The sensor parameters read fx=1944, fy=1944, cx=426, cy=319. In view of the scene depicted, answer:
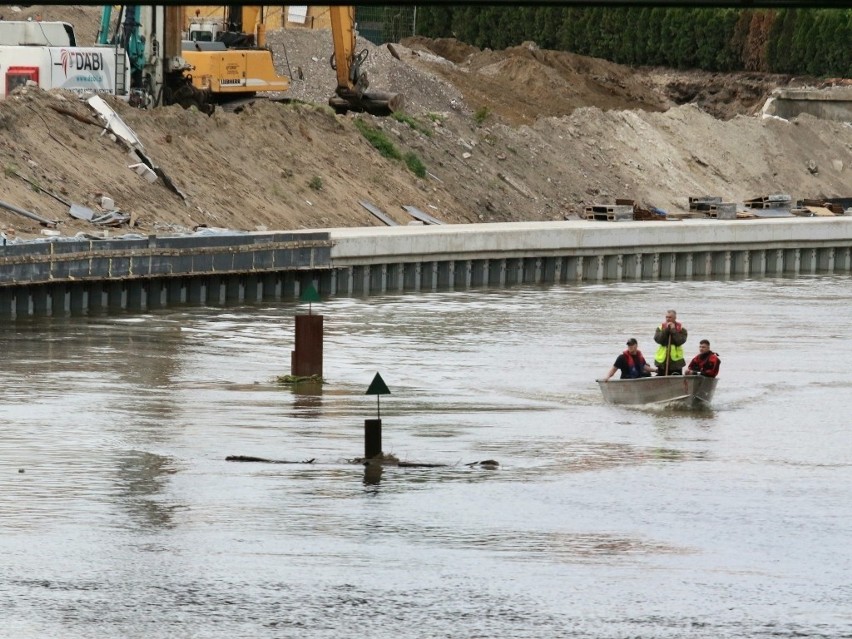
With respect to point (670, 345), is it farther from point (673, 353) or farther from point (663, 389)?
point (663, 389)

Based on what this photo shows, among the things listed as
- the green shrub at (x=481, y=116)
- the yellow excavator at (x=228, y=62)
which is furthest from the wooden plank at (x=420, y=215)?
the green shrub at (x=481, y=116)

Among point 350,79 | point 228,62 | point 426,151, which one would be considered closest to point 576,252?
point 426,151

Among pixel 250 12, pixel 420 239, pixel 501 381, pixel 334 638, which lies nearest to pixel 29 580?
pixel 334 638

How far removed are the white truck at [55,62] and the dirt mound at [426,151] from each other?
51.1 inches

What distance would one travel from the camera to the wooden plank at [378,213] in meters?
66.1

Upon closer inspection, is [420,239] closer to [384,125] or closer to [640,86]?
[384,125]

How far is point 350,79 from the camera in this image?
74938mm

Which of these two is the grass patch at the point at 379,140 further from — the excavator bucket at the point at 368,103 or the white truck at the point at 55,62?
the white truck at the point at 55,62

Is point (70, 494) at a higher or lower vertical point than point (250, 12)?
lower

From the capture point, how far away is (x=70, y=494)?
26.6 metres

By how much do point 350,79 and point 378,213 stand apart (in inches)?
402

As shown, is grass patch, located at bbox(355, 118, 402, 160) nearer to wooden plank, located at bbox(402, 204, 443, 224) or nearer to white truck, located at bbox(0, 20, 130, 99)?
wooden plank, located at bbox(402, 204, 443, 224)

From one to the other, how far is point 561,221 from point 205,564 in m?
50.2

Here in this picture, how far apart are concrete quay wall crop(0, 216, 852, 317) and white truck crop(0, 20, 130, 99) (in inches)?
418
